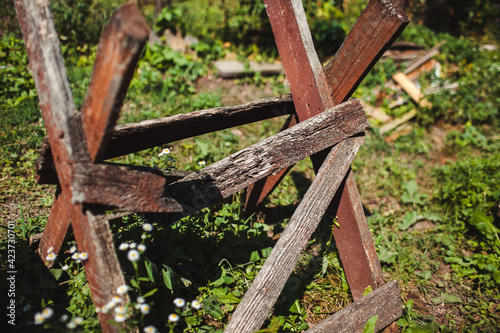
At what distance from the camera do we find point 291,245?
74.6 inches

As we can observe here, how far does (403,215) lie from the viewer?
3693mm

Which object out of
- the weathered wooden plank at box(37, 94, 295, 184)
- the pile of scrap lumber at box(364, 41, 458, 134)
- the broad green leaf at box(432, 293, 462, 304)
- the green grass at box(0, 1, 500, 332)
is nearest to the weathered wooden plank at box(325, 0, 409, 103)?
the weathered wooden plank at box(37, 94, 295, 184)

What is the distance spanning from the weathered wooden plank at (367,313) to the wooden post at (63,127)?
1171 mm

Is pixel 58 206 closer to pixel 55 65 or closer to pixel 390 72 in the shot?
pixel 55 65

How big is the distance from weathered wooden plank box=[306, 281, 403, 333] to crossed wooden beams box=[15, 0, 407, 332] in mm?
11

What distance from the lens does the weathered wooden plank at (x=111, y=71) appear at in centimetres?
110

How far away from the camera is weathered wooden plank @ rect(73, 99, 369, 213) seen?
1320 mm

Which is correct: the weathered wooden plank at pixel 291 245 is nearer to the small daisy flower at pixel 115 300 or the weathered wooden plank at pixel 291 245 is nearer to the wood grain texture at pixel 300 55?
the wood grain texture at pixel 300 55

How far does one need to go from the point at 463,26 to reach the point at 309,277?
37.7ft

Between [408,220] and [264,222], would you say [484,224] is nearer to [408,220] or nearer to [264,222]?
[408,220]

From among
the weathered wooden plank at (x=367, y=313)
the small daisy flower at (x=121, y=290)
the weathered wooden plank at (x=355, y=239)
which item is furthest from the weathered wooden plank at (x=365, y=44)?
the small daisy flower at (x=121, y=290)

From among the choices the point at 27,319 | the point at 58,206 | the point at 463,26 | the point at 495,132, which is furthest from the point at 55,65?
the point at 463,26

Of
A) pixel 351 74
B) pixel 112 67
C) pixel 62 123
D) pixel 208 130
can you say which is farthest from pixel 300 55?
pixel 62 123

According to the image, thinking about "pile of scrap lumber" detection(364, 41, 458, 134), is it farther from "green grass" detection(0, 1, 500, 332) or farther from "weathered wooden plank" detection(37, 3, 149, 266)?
"weathered wooden plank" detection(37, 3, 149, 266)
